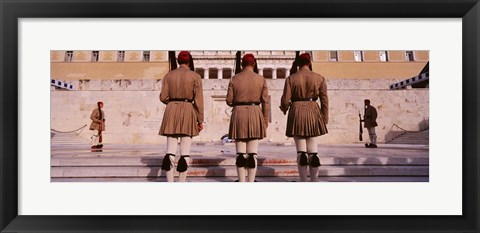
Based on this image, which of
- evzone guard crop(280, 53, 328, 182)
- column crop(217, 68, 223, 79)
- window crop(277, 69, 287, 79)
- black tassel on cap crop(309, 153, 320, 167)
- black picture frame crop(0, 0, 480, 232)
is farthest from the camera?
evzone guard crop(280, 53, 328, 182)

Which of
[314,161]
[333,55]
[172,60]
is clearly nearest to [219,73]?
[172,60]

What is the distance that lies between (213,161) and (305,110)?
44.9 inches

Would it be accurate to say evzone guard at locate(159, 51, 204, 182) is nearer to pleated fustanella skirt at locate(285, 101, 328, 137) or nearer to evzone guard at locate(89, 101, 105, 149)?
evzone guard at locate(89, 101, 105, 149)

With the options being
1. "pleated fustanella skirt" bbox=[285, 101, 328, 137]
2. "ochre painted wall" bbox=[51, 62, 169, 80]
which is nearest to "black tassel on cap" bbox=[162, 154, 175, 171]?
"ochre painted wall" bbox=[51, 62, 169, 80]

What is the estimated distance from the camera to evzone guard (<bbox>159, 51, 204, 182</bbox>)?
491cm

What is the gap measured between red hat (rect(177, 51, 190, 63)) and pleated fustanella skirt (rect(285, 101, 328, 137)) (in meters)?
1.25

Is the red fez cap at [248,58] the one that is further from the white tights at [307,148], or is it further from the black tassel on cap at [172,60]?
the white tights at [307,148]

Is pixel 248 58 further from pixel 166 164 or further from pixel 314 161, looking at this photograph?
pixel 166 164

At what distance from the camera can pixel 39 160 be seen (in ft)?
14.9

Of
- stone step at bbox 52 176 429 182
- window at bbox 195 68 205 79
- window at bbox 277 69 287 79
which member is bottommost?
stone step at bbox 52 176 429 182

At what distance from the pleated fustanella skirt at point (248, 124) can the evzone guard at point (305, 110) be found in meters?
0.33
